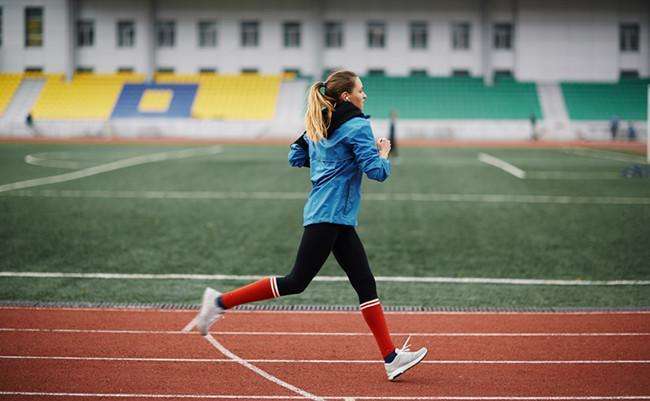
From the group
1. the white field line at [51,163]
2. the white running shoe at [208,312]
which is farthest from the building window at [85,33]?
the white running shoe at [208,312]

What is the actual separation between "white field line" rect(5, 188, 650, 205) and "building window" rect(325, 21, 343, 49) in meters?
34.0

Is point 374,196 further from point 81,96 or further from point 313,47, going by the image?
point 81,96

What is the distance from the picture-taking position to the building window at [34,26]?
50.6 meters

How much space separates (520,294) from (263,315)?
2844 millimetres

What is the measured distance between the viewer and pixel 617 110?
4728 centimetres

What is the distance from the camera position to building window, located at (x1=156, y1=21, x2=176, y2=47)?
2002 inches

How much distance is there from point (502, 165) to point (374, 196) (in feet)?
34.5

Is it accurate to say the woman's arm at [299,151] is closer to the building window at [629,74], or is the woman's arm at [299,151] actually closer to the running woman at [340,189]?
the running woman at [340,189]

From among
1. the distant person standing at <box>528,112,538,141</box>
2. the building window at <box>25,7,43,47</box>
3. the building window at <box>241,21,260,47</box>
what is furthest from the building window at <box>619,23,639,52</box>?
the building window at <box>25,7,43,47</box>

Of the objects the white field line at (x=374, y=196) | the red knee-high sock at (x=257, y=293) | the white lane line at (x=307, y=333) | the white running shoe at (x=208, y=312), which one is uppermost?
the red knee-high sock at (x=257, y=293)

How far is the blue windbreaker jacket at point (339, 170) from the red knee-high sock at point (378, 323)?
572 millimetres

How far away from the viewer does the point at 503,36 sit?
50.6 meters

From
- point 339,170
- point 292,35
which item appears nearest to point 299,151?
point 339,170

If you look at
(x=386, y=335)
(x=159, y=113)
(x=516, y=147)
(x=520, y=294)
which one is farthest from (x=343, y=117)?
(x=159, y=113)
